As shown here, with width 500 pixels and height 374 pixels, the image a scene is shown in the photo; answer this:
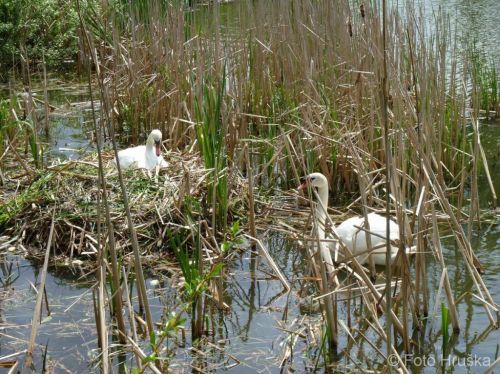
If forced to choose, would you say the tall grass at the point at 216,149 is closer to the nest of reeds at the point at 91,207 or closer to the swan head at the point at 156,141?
the nest of reeds at the point at 91,207

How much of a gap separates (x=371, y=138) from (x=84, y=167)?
229cm

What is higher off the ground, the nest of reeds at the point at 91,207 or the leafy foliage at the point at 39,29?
the leafy foliage at the point at 39,29

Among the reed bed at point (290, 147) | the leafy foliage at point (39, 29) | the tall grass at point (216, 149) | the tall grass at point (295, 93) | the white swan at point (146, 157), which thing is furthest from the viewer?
the leafy foliage at point (39, 29)

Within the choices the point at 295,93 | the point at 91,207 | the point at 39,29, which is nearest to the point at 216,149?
the point at 91,207

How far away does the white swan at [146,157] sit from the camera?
6562 mm

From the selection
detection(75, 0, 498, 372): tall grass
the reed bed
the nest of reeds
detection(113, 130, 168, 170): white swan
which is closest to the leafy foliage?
the reed bed

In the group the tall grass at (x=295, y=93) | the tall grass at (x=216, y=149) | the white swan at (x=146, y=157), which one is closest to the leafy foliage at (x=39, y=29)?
the tall grass at (x=295, y=93)

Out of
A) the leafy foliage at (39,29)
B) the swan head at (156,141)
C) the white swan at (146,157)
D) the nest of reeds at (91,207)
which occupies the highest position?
the leafy foliage at (39,29)

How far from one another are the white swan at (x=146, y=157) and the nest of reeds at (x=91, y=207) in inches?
8.5

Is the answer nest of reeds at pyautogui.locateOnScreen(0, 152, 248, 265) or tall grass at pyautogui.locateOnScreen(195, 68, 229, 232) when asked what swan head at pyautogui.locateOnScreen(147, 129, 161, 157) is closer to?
nest of reeds at pyautogui.locateOnScreen(0, 152, 248, 265)

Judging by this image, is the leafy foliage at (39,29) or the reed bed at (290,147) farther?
the leafy foliage at (39,29)

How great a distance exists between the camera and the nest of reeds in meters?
5.64

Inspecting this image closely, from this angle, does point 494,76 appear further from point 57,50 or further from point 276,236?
point 57,50

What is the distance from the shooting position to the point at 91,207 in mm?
5848
